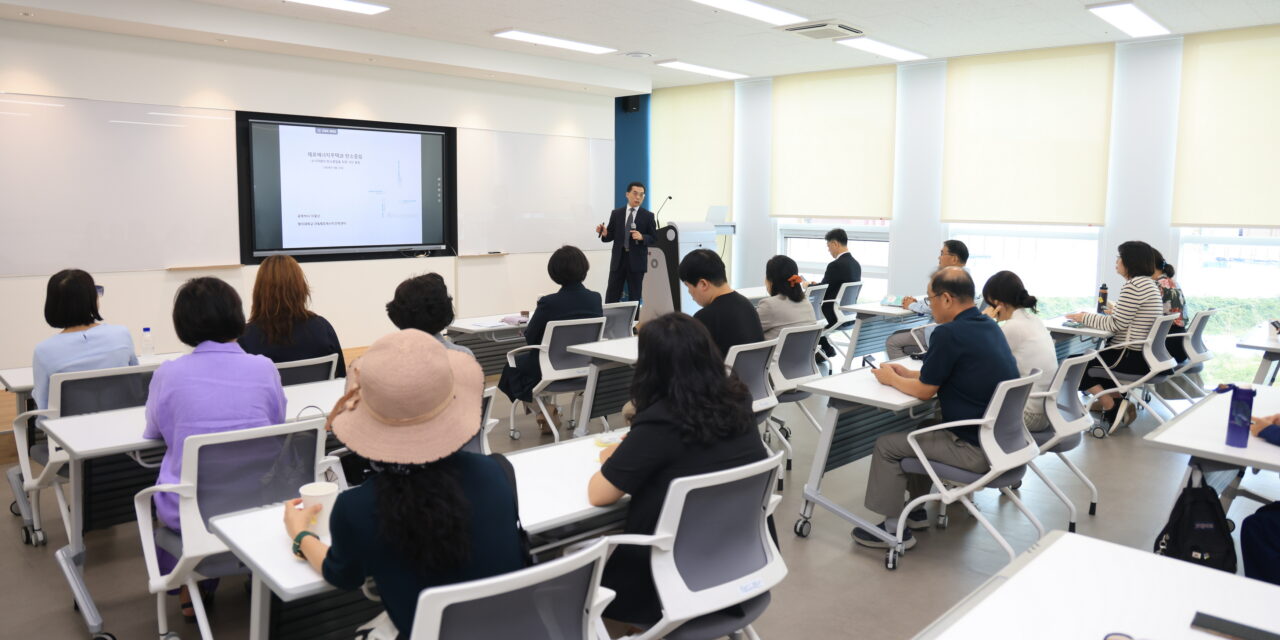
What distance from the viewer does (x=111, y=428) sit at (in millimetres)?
3145

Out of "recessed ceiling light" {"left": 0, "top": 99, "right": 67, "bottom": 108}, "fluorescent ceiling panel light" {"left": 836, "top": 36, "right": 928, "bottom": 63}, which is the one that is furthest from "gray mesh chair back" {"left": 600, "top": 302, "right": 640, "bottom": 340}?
"recessed ceiling light" {"left": 0, "top": 99, "right": 67, "bottom": 108}

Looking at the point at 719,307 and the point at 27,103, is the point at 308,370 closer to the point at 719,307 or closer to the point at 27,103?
the point at 719,307

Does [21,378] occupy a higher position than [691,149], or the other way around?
[691,149]

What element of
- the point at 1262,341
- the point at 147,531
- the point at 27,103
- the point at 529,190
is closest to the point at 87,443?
the point at 147,531

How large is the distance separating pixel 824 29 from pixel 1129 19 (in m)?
2.48

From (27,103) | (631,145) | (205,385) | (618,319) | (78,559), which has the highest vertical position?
(631,145)

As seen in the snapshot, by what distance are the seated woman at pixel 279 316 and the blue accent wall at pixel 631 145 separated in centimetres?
800

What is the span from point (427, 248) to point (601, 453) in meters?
7.07

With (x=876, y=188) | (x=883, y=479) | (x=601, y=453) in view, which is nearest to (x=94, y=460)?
(x=601, y=453)

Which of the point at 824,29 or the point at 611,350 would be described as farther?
the point at 824,29

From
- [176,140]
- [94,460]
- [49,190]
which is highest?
[176,140]

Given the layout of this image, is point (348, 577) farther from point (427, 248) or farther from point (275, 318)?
point (427, 248)

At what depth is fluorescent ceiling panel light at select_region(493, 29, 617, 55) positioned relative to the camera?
8137mm

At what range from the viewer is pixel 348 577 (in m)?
1.80
